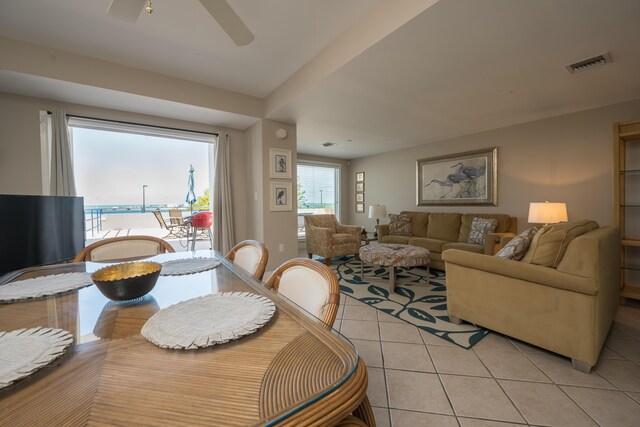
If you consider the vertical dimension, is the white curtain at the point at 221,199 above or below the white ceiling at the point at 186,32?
below

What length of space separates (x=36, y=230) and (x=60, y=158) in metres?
1.59

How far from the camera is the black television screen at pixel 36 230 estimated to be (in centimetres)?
165

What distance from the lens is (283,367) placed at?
0.57m

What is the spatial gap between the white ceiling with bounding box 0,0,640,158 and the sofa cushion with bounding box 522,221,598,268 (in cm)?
143

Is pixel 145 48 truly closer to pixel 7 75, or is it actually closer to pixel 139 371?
pixel 7 75

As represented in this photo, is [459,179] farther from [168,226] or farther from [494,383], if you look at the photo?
[168,226]

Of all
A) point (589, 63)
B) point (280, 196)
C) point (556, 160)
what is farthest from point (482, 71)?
point (280, 196)

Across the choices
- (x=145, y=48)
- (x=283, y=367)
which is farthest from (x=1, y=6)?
(x=283, y=367)

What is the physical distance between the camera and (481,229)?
12.8 feet

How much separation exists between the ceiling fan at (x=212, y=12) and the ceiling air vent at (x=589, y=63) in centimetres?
283

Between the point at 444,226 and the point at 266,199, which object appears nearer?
the point at 266,199

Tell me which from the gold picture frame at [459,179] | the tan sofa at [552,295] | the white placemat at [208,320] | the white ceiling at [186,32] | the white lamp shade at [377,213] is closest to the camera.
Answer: the white placemat at [208,320]

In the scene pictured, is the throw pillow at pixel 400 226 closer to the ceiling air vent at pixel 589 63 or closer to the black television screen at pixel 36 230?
the ceiling air vent at pixel 589 63

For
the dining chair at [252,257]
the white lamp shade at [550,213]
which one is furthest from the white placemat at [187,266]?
the white lamp shade at [550,213]
